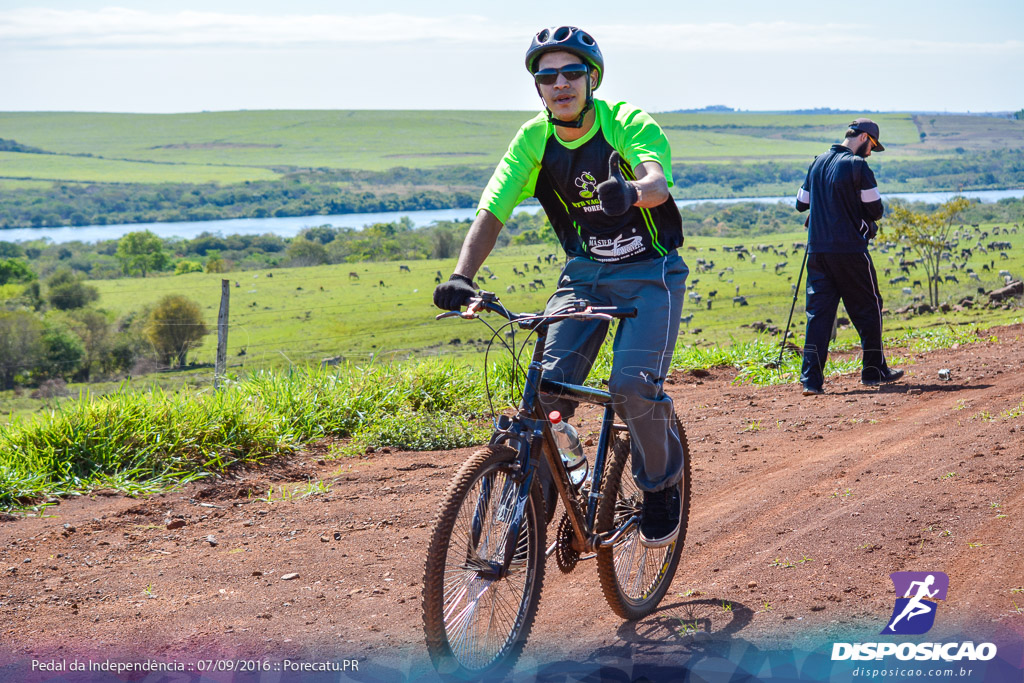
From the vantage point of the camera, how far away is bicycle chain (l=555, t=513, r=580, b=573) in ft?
10.8

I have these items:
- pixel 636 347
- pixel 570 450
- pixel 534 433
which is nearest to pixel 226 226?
pixel 570 450

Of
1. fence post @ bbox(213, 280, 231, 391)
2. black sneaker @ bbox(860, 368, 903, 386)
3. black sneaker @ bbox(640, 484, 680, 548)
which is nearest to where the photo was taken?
black sneaker @ bbox(640, 484, 680, 548)

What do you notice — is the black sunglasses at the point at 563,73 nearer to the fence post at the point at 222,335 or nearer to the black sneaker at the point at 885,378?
the black sneaker at the point at 885,378

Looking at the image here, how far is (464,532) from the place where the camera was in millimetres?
2908

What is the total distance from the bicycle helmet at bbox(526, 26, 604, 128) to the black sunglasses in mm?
39

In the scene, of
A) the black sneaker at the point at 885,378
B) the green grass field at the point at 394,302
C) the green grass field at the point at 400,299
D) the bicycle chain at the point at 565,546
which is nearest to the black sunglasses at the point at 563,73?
the bicycle chain at the point at 565,546

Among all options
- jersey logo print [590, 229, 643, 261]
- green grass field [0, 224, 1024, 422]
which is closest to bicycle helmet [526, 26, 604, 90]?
jersey logo print [590, 229, 643, 261]

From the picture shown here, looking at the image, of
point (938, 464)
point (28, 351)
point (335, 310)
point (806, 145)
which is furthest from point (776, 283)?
point (806, 145)

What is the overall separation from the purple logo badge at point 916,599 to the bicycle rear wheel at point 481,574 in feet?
4.29

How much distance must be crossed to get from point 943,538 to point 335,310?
153 ft

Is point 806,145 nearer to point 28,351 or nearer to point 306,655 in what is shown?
point 28,351

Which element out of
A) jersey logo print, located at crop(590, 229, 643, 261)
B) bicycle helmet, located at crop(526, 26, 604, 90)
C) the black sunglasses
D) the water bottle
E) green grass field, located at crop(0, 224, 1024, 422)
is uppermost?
bicycle helmet, located at crop(526, 26, 604, 90)

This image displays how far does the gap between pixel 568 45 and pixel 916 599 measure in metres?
2.41

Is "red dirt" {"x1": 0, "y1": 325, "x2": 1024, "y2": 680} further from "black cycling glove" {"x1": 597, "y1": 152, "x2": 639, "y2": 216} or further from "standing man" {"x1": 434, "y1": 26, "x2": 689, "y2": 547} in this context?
"black cycling glove" {"x1": 597, "y1": 152, "x2": 639, "y2": 216}
